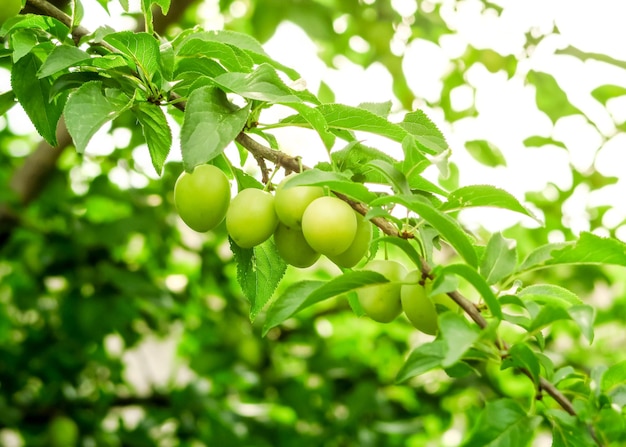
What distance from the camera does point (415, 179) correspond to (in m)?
0.65

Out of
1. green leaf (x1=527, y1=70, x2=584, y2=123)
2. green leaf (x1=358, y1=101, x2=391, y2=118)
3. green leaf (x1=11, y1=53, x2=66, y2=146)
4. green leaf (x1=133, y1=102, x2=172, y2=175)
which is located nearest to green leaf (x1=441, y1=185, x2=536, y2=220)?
green leaf (x1=358, y1=101, x2=391, y2=118)

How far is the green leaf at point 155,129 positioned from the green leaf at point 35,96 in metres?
0.09

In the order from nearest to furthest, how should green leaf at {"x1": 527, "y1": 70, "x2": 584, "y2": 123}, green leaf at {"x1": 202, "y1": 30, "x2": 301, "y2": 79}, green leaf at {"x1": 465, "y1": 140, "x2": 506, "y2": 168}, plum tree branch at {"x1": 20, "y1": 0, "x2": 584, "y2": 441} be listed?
plum tree branch at {"x1": 20, "y1": 0, "x2": 584, "y2": 441} < green leaf at {"x1": 202, "y1": 30, "x2": 301, "y2": 79} < green leaf at {"x1": 527, "y1": 70, "x2": 584, "y2": 123} < green leaf at {"x1": 465, "y1": 140, "x2": 506, "y2": 168}

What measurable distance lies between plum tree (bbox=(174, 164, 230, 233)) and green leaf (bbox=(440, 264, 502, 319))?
9.3 inches

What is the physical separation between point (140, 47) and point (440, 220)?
0.30 metres

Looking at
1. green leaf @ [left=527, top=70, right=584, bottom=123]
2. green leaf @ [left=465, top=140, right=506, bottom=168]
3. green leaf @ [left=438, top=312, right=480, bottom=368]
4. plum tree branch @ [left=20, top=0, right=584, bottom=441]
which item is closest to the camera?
green leaf @ [left=438, top=312, right=480, bottom=368]

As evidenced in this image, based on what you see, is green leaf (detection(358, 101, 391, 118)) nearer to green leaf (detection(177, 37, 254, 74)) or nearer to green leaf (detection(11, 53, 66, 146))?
green leaf (detection(177, 37, 254, 74))

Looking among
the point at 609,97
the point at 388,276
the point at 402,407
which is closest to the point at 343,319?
the point at 402,407

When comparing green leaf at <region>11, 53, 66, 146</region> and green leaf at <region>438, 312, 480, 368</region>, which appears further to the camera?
green leaf at <region>11, 53, 66, 146</region>

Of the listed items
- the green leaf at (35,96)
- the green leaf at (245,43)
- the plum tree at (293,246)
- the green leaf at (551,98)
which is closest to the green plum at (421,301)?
the plum tree at (293,246)

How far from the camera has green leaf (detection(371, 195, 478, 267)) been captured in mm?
529

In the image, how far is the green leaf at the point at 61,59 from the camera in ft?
1.94

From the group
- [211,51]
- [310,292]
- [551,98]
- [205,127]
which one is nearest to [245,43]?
[211,51]

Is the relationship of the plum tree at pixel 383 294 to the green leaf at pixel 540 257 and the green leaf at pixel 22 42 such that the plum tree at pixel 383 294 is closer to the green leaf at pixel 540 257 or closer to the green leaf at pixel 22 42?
the green leaf at pixel 540 257
